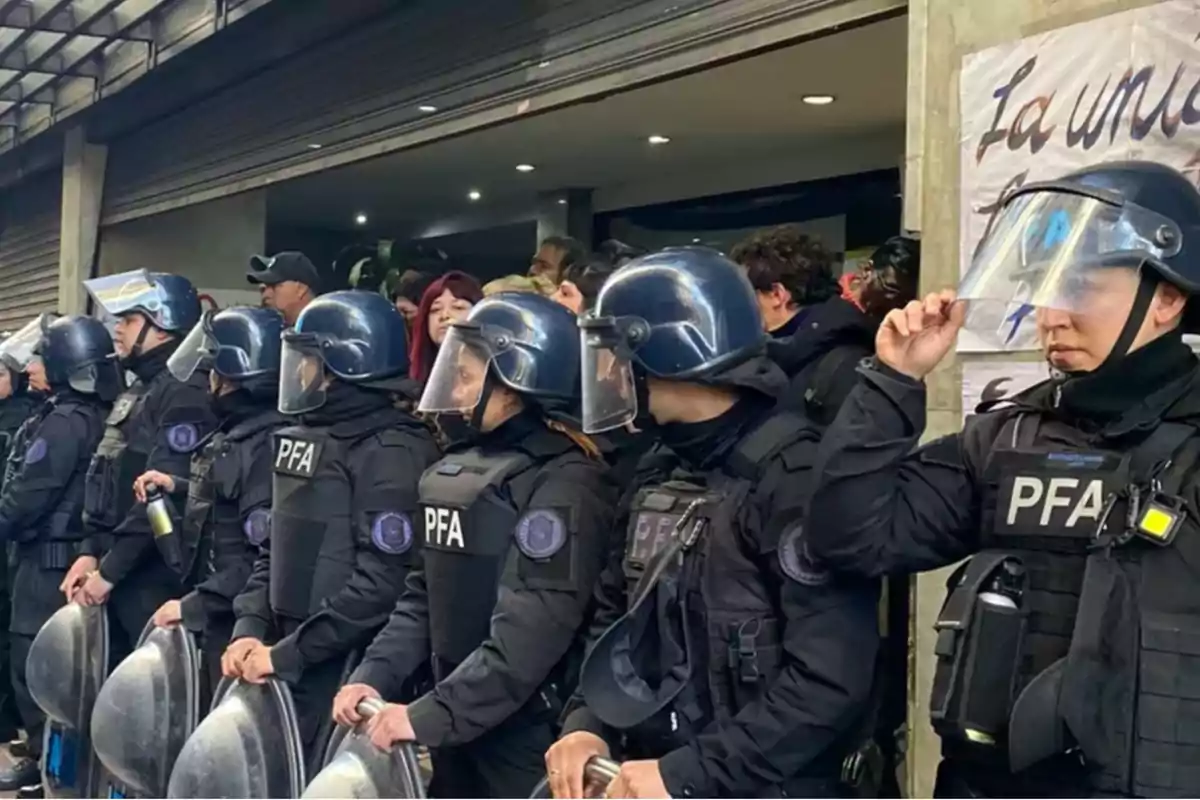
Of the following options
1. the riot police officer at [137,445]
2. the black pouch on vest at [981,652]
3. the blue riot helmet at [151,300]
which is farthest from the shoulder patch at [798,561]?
the blue riot helmet at [151,300]

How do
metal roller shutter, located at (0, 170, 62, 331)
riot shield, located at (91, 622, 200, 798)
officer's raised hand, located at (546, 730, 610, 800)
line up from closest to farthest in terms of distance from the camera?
1. officer's raised hand, located at (546, 730, 610, 800)
2. riot shield, located at (91, 622, 200, 798)
3. metal roller shutter, located at (0, 170, 62, 331)

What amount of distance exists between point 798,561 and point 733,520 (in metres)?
0.16

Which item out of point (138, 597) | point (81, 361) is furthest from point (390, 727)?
point (81, 361)

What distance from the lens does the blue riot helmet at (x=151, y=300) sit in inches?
213

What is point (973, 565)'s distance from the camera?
198 cm

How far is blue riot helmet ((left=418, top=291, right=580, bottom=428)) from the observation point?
3100mm

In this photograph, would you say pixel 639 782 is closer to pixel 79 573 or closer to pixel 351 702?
pixel 351 702

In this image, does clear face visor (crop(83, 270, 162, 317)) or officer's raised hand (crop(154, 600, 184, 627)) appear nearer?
officer's raised hand (crop(154, 600, 184, 627))

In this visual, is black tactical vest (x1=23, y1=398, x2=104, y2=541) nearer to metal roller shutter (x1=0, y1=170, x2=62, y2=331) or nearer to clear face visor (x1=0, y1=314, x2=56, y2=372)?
clear face visor (x1=0, y1=314, x2=56, y2=372)

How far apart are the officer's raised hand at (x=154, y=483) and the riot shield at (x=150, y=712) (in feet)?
1.99

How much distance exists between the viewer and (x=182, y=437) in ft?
16.1

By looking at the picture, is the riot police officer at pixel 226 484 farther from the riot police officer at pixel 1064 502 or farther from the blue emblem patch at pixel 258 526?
the riot police officer at pixel 1064 502

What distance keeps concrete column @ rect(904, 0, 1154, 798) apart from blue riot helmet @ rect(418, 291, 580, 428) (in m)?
0.90

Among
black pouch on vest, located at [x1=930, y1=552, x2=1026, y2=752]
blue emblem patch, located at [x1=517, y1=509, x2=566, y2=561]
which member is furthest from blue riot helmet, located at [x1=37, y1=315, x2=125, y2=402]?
black pouch on vest, located at [x1=930, y1=552, x2=1026, y2=752]
